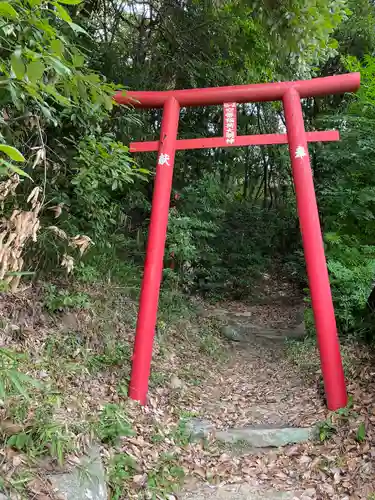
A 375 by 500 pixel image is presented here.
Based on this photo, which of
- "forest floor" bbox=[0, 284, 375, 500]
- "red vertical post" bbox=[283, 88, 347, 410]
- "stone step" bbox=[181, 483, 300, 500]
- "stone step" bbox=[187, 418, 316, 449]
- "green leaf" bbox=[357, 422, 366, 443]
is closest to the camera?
"forest floor" bbox=[0, 284, 375, 500]

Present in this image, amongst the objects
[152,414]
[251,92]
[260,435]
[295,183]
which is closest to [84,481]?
[152,414]

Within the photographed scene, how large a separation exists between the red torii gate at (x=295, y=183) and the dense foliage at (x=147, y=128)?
47 centimetres

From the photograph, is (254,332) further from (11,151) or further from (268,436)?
(11,151)

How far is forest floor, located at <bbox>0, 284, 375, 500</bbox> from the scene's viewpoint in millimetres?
2848

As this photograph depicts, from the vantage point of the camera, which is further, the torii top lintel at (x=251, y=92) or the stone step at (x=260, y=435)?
the torii top lintel at (x=251, y=92)

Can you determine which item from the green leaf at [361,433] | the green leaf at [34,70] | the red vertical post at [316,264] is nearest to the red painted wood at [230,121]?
the red vertical post at [316,264]

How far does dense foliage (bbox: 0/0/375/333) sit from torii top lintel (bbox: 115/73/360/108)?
1.35 ft

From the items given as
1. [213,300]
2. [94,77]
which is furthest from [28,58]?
[213,300]

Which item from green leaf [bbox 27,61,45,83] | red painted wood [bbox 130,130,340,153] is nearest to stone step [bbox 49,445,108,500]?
green leaf [bbox 27,61,45,83]

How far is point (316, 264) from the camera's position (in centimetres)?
451

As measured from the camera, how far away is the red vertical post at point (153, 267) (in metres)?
4.39

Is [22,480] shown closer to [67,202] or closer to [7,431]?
[7,431]

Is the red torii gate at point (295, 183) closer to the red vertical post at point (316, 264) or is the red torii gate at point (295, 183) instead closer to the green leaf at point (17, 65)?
the red vertical post at point (316, 264)

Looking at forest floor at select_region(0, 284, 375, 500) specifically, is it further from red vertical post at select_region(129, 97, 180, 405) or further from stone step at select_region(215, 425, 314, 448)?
red vertical post at select_region(129, 97, 180, 405)
